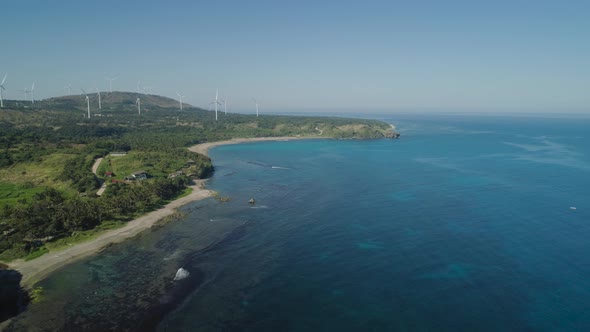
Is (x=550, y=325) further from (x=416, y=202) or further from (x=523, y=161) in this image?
(x=523, y=161)

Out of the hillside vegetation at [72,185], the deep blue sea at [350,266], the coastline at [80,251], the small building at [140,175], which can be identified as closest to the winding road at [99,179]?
the hillside vegetation at [72,185]

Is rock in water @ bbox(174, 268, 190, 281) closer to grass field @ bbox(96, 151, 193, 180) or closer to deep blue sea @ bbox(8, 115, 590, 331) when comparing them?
deep blue sea @ bbox(8, 115, 590, 331)

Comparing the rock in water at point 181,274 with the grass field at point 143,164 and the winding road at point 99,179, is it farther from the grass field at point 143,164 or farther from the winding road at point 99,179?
the grass field at point 143,164

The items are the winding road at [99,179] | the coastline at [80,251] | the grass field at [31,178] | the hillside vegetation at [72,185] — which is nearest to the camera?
the coastline at [80,251]

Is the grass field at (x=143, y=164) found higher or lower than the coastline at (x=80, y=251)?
higher

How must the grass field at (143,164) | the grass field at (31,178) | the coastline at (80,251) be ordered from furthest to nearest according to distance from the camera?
the grass field at (143,164)
the grass field at (31,178)
the coastline at (80,251)

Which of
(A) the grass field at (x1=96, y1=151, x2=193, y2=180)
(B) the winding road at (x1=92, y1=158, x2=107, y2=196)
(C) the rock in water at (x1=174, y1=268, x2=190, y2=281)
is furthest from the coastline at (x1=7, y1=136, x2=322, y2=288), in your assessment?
(A) the grass field at (x1=96, y1=151, x2=193, y2=180)

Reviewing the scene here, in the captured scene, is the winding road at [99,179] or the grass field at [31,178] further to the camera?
the winding road at [99,179]

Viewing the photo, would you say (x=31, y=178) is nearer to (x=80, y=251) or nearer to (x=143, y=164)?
(x=143, y=164)
